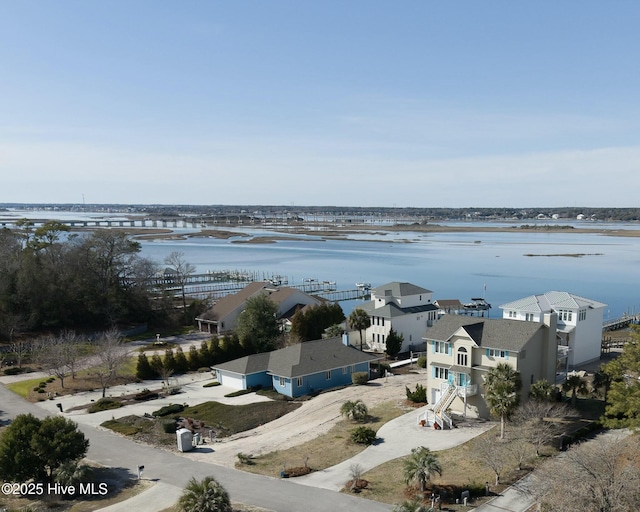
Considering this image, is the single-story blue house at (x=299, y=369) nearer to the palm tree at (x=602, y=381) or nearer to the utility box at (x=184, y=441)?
the utility box at (x=184, y=441)

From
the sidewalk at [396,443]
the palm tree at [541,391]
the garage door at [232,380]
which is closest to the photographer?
the sidewalk at [396,443]

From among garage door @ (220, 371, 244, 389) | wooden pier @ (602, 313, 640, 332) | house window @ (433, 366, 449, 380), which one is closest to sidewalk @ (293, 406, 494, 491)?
house window @ (433, 366, 449, 380)

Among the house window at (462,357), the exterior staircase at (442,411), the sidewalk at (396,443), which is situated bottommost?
the sidewalk at (396,443)

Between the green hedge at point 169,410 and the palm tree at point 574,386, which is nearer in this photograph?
the palm tree at point 574,386

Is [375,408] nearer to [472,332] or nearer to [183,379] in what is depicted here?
[472,332]

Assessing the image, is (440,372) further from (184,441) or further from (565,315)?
(565,315)

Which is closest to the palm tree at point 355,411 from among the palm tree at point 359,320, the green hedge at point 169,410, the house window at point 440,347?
the house window at point 440,347

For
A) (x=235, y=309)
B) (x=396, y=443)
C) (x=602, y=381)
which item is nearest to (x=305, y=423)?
(x=396, y=443)
